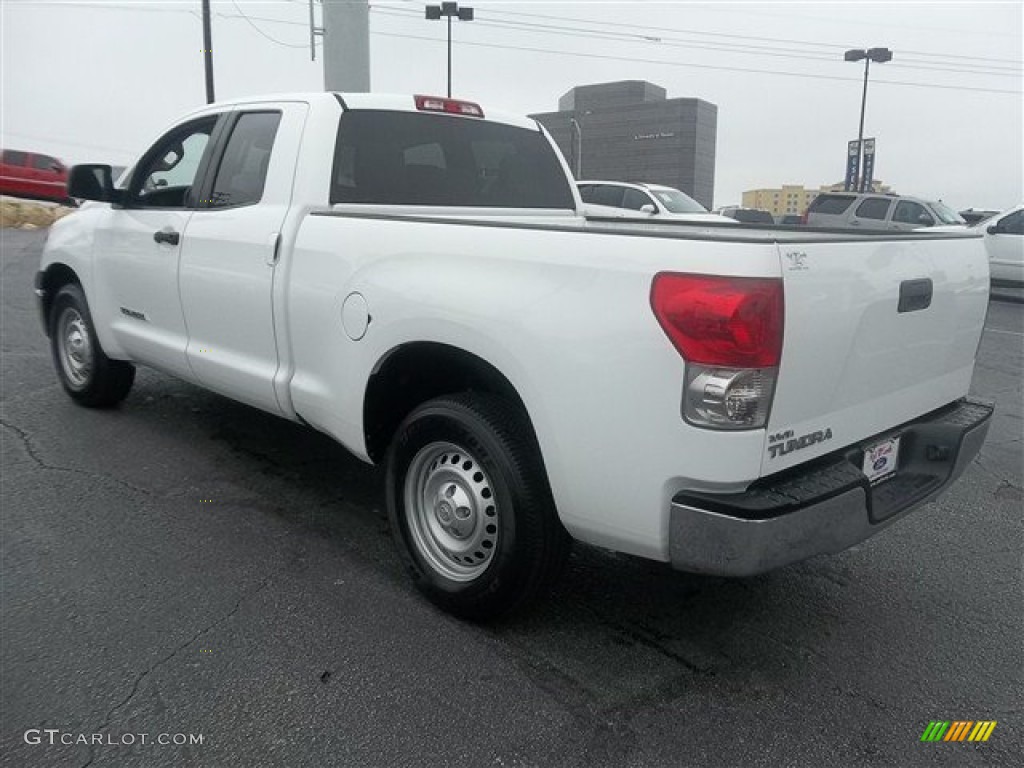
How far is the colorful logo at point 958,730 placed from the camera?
A: 2422 millimetres

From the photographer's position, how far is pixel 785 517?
7.39 ft

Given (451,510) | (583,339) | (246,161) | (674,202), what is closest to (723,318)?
(583,339)

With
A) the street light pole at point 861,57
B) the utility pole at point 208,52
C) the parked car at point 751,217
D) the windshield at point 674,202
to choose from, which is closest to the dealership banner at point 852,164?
the street light pole at point 861,57

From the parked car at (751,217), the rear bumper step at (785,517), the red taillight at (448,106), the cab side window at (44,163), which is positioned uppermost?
the cab side window at (44,163)

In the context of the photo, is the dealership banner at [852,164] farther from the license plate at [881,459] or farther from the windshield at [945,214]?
the license plate at [881,459]

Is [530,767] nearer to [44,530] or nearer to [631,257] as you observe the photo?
[631,257]

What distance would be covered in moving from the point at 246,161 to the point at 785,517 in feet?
10.2

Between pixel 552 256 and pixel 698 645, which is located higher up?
pixel 552 256

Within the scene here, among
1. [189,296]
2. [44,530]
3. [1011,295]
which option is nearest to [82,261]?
[189,296]

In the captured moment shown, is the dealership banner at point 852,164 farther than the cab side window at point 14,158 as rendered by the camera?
Yes

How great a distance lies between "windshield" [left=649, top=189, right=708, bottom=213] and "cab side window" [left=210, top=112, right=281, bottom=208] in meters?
11.8

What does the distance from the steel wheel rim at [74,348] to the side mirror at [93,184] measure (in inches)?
36.5

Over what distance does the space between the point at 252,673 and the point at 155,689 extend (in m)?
0.30

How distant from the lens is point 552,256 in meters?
2.45
